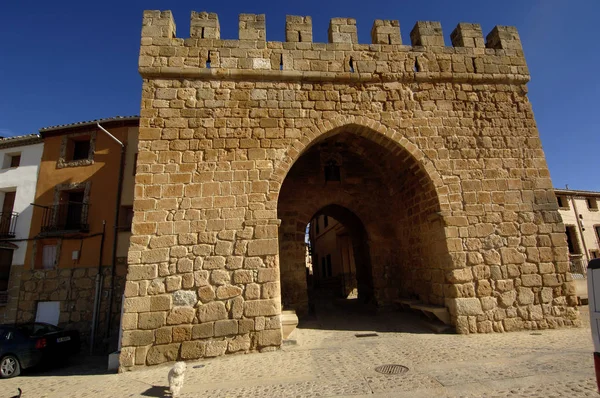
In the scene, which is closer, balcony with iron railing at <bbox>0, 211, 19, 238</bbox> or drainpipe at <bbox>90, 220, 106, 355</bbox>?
drainpipe at <bbox>90, 220, 106, 355</bbox>

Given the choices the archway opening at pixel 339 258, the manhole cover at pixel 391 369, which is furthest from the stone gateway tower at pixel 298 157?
the archway opening at pixel 339 258

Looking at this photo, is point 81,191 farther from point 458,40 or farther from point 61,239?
point 458,40

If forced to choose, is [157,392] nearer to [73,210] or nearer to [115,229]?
[115,229]

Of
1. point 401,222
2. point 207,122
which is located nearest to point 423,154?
point 401,222

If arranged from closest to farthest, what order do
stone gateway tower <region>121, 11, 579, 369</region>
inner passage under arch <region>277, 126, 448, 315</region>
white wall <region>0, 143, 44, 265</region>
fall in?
stone gateway tower <region>121, 11, 579, 369</region>
inner passage under arch <region>277, 126, 448, 315</region>
white wall <region>0, 143, 44, 265</region>

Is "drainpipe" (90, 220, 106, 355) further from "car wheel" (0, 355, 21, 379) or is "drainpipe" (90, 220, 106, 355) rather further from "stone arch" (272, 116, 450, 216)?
"stone arch" (272, 116, 450, 216)

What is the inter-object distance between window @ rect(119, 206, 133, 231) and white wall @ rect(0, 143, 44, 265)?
3270 mm

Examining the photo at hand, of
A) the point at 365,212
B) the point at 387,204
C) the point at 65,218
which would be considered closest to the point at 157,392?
the point at 365,212

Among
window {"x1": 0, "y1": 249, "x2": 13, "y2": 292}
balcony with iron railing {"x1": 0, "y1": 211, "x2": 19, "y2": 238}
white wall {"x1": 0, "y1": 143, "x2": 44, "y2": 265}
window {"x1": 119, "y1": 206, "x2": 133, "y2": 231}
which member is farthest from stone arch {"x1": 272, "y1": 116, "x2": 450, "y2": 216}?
window {"x1": 0, "y1": 249, "x2": 13, "y2": 292}

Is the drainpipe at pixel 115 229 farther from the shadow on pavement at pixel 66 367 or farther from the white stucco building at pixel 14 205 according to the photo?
the white stucco building at pixel 14 205

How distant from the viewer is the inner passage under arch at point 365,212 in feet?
22.9

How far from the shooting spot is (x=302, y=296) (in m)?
7.40

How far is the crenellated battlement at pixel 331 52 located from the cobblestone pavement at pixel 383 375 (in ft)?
15.7

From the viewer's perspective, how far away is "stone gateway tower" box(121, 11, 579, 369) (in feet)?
15.5
